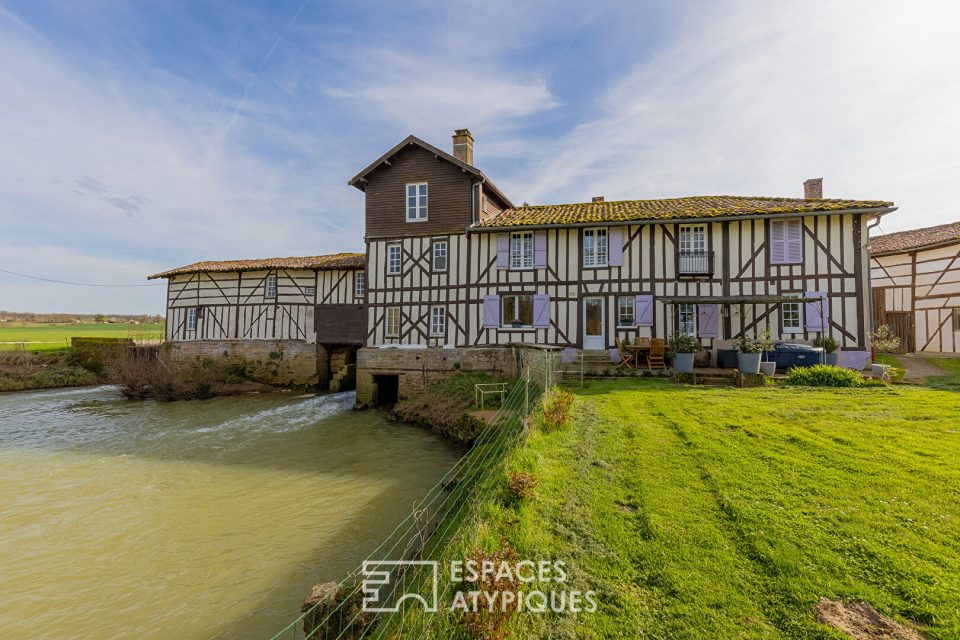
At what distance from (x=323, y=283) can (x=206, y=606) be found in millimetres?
18191

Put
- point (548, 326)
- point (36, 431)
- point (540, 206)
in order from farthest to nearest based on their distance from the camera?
point (540, 206) < point (548, 326) < point (36, 431)

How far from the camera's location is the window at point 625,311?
1473 cm

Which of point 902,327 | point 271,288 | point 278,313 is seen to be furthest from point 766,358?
point 271,288

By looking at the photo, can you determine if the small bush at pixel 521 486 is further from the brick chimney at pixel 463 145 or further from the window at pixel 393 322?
the brick chimney at pixel 463 145

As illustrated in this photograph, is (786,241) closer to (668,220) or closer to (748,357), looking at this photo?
(668,220)

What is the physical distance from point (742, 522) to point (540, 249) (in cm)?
1242

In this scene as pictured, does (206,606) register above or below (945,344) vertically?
below

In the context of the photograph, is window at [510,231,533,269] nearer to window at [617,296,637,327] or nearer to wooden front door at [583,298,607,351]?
wooden front door at [583,298,607,351]

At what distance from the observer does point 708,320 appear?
14125mm

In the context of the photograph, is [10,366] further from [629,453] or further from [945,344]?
[945,344]

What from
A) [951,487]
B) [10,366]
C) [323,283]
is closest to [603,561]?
[951,487]

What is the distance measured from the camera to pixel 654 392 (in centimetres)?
1020

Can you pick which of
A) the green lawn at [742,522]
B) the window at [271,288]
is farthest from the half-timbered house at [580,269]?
the window at [271,288]
